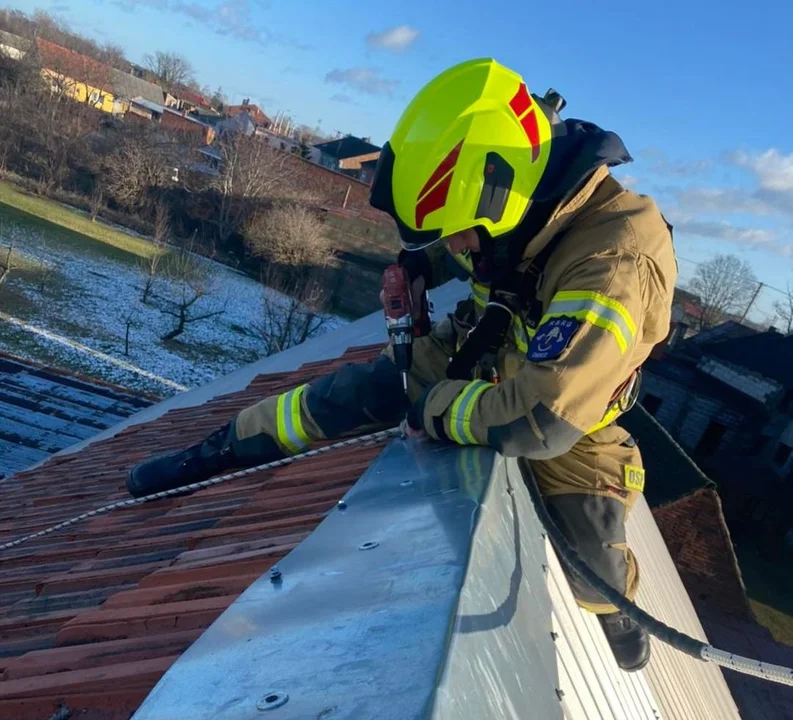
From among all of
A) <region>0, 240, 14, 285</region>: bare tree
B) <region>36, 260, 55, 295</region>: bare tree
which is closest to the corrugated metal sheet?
<region>0, 240, 14, 285</region>: bare tree

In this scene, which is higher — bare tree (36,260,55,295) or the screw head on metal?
the screw head on metal

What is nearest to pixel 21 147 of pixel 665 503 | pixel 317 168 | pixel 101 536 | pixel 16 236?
pixel 16 236

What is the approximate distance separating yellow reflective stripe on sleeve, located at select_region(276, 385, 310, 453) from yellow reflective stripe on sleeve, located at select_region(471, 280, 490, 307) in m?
0.90

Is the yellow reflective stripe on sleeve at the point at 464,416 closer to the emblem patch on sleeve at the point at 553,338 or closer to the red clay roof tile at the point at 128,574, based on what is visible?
the emblem patch on sleeve at the point at 553,338

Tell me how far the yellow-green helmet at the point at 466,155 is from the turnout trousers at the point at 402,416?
0.83m

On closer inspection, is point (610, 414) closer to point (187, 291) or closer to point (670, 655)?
point (670, 655)

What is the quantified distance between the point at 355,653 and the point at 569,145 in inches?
83.2

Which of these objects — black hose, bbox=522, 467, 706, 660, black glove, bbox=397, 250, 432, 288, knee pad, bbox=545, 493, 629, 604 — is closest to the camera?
black hose, bbox=522, 467, 706, 660

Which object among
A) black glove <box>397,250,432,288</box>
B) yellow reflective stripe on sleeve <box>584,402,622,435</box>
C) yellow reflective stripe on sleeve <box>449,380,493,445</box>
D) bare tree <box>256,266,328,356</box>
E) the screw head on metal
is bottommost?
bare tree <box>256,266,328,356</box>

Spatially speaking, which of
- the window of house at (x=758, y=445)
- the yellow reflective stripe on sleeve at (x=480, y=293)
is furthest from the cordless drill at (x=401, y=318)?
the window of house at (x=758, y=445)

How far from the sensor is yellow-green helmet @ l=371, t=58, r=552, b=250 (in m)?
2.51

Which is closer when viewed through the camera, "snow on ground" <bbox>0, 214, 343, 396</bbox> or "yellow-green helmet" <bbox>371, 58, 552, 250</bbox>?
"yellow-green helmet" <bbox>371, 58, 552, 250</bbox>

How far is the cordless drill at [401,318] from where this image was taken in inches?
128

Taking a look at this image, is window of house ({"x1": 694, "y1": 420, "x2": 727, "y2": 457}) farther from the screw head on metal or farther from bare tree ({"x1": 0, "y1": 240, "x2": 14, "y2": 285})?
the screw head on metal
